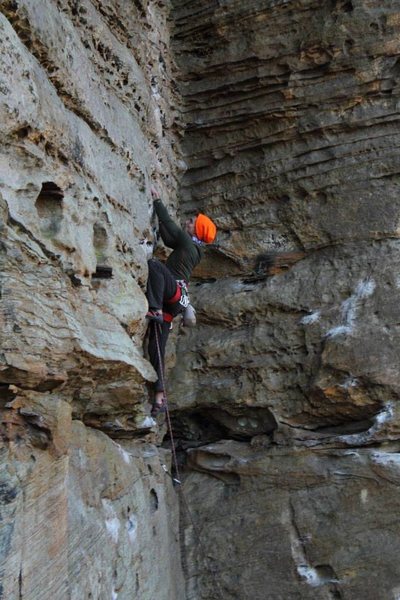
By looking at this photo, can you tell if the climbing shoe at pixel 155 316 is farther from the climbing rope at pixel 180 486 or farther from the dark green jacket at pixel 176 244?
the dark green jacket at pixel 176 244

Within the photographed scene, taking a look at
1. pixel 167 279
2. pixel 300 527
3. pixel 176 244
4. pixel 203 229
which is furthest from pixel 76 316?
pixel 300 527

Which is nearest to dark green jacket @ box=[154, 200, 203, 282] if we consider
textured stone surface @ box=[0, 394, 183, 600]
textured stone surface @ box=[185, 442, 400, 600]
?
textured stone surface @ box=[0, 394, 183, 600]

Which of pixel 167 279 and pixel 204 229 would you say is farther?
pixel 204 229

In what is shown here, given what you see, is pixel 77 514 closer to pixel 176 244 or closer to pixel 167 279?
pixel 167 279

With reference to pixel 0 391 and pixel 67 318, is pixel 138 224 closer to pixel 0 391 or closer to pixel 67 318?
pixel 67 318

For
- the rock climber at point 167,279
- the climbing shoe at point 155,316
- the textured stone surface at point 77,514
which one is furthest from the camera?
the rock climber at point 167,279

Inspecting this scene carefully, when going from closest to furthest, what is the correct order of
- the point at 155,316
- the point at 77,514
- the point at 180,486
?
the point at 77,514 → the point at 155,316 → the point at 180,486

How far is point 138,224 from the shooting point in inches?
274

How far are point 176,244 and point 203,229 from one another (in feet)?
1.56

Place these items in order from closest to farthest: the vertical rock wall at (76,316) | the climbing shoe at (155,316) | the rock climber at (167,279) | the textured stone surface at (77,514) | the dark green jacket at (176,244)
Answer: the textured stone surface at (77,514)
the vertical rock wall at (76,316)
the climbing shoe at (155,316)
the rock climber at (167,279)
the dark green jacket at (176,244)

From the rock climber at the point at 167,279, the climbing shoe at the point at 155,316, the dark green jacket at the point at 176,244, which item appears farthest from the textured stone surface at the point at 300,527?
the dark green jacket at the point at 176,244

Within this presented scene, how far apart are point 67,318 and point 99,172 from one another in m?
1.88

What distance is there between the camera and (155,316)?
668cm

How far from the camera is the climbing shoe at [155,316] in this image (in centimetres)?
665
